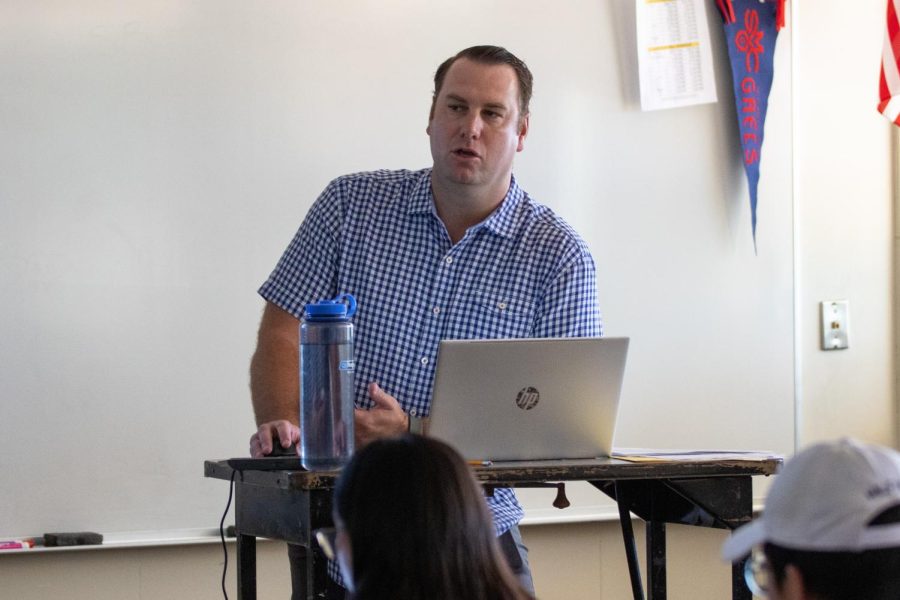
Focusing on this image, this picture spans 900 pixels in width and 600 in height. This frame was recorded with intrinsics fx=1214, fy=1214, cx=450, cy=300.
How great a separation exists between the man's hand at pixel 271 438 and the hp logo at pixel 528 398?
412 mm

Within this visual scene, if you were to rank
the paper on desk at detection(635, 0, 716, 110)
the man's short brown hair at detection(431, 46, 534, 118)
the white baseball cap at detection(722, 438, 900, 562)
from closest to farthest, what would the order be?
the white baseball cap at detection(722, 438, 900, 562)
the man's short brown hair at detection(431, 46, 534, 118)
the paper on desk at detection(635, 0, 716, 110)

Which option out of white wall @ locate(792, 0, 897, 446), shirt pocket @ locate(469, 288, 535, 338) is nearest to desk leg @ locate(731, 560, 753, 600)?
shirt pocket @ locate(469, 288, 535, 338)

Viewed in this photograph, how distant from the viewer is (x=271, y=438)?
2135 millimetres

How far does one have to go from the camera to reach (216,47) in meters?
3.32

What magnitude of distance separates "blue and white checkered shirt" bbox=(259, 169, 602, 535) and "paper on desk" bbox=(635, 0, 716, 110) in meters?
1.24

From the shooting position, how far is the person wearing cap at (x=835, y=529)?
3.70 feet

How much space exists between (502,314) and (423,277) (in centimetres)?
20

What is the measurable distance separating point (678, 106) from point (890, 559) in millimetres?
2822

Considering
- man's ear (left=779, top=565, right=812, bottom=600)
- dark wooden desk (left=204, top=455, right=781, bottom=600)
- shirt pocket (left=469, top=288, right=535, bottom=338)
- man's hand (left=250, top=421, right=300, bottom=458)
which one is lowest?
dark wooden desk (left=204, top=455, right=781, bottom=600)

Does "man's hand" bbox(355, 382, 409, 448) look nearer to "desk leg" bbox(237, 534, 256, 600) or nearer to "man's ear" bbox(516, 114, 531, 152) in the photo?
"desk leg" bbox(237, 534, 256, 600)

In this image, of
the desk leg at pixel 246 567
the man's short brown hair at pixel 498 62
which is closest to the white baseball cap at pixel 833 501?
the desk leg at pixel 246 567

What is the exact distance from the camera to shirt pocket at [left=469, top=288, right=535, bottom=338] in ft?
A: 8.44

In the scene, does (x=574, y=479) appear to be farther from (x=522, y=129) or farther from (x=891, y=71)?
(x=891, y=71)

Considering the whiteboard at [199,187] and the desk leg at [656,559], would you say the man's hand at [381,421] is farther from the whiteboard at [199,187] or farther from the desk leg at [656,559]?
the whiteboard at [199,187]
